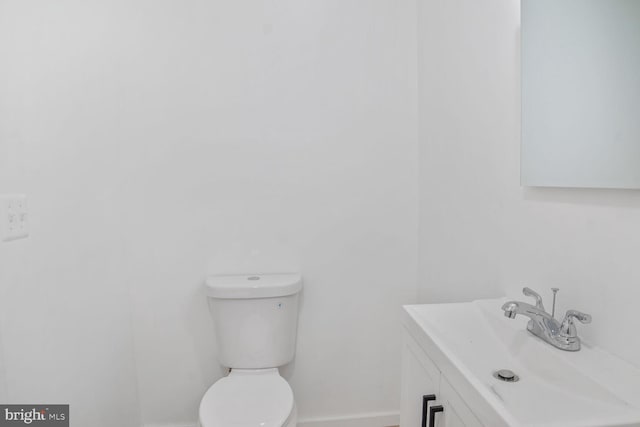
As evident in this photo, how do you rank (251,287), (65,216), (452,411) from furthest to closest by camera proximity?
(251,287)
(65,216)
(452,411)

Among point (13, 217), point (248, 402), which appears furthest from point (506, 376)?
point (13, 217)

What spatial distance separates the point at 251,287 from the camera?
1.63 meters

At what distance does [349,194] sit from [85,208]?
41.5 inches

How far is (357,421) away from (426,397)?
44.2 inches

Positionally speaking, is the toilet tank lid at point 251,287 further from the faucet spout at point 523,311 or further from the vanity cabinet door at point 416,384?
the faucet spout at point 523,311

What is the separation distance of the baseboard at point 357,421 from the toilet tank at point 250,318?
41 cm

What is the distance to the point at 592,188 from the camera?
888mm

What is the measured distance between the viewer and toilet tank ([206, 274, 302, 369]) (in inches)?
64.5

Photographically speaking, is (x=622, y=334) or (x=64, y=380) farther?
(x=64, y=380)

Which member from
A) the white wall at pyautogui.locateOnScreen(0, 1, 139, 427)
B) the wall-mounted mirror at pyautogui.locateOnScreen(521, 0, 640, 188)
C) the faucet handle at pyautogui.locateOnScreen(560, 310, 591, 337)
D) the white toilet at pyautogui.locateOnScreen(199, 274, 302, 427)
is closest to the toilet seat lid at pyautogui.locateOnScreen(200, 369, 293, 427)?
the white toilet at pyautogui.locateOnScreen(199, 274, 302, 427)

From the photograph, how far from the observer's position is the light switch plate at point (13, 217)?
938 millimetres

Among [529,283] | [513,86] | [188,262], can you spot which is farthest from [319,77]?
[529,283]

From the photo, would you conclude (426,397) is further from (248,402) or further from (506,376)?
(248,402)

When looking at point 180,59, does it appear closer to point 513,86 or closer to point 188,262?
point 188,262
